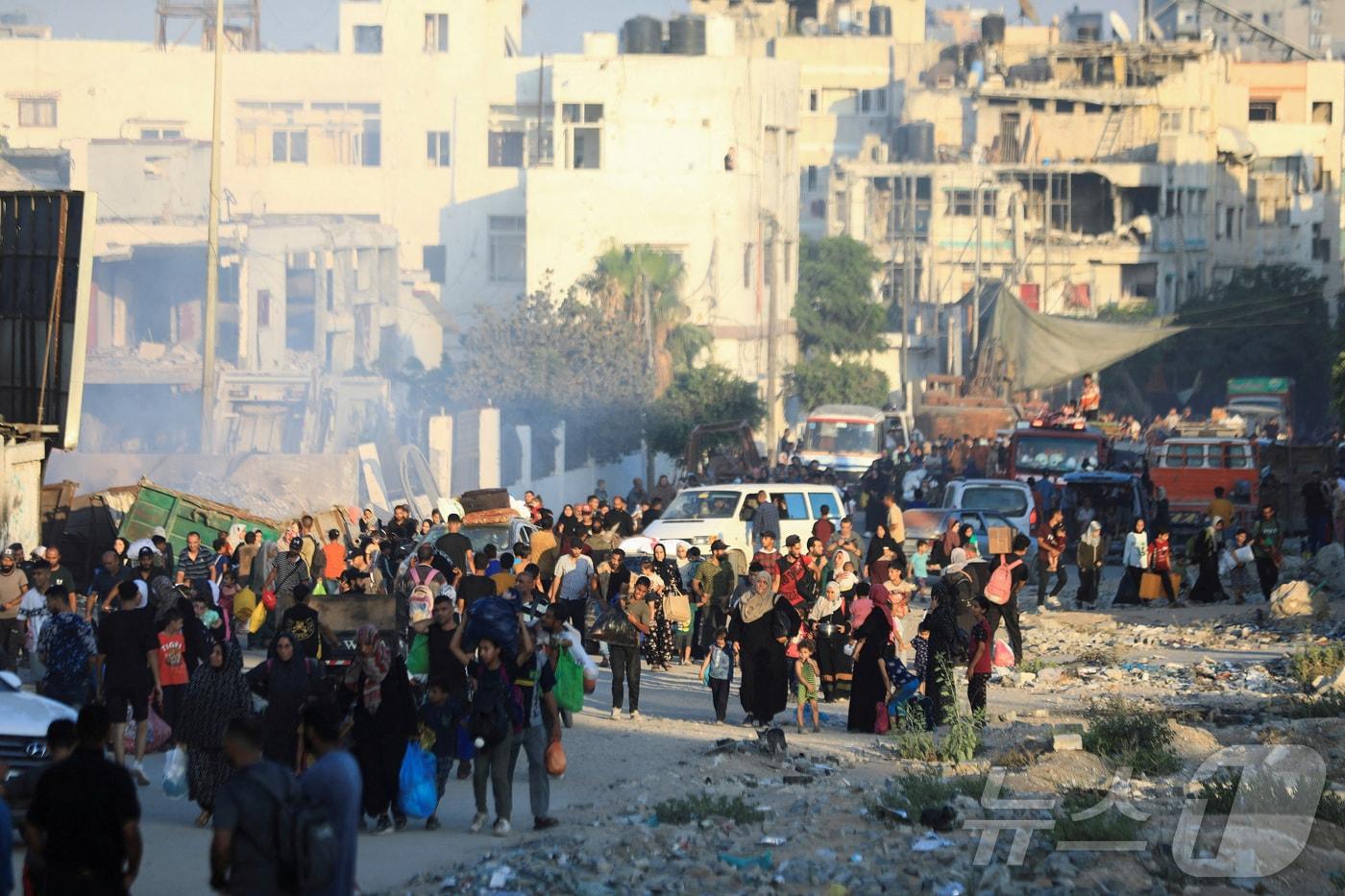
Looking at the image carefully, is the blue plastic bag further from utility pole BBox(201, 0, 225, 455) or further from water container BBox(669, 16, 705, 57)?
water container BBox(669, 16, 705, 57)

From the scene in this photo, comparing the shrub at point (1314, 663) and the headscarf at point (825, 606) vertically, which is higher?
the headscarf at point (825, 606)

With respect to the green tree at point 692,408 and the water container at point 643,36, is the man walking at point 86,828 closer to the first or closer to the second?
the green tree at point 692,408

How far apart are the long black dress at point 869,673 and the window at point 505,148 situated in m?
57.6

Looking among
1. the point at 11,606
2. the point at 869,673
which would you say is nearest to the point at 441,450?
the point at 11,606

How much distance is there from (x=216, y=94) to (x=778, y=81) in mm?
32190

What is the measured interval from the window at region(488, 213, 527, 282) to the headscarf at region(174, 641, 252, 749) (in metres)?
57.4

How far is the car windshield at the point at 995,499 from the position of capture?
1252 inches

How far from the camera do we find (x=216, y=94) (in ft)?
127

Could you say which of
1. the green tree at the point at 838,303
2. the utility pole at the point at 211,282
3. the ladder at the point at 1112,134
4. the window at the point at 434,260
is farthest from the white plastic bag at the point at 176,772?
the ladder at the point at 1112,134

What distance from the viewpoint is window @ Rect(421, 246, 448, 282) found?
70.9 metres

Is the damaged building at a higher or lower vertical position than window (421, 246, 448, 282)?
lower

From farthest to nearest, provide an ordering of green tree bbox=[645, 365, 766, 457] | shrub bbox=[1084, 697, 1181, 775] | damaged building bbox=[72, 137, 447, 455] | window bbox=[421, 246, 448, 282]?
window bbox=[421, 246, 448, 282] < green tree bbox=[645, 365, 766, 457] < damaged building bbox=[72, 137, 447, 455] < shrub bbox=[1084, 697, 1181, 775]

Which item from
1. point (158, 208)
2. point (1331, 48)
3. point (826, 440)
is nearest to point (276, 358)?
point (158, 208)

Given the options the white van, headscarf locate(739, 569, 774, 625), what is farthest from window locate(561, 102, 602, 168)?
headscarf locate(739, 569, 774, 625)
